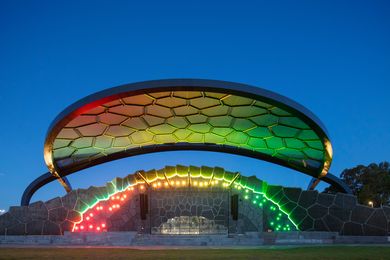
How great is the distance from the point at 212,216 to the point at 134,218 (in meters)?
5.53

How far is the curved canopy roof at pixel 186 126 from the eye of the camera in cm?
2155

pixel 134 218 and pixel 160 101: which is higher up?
pixel 160 101

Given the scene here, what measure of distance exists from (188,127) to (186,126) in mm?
318

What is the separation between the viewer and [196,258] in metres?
13.0

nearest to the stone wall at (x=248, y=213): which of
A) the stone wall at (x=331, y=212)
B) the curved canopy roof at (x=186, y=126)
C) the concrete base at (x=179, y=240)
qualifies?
the stone wall at (x=331, y=212)

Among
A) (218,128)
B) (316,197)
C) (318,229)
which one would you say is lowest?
(318,229)

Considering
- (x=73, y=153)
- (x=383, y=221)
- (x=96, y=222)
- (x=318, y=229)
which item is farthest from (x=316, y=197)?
(x=73, y=153)

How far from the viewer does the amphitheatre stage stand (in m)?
26.0

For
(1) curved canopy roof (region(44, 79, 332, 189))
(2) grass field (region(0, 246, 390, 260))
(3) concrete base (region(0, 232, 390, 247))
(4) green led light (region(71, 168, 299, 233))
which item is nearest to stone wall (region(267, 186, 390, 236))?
(4) green led light (region(71, 168, 299, 233))

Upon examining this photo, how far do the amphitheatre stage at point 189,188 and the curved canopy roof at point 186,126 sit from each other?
8 centimetres

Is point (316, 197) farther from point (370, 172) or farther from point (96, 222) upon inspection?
point (370, 172)

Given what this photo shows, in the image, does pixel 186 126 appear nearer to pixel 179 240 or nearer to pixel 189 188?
pixel 189 188

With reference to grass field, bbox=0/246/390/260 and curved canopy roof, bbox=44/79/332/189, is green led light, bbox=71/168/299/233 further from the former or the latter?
grass field, bbox=0/246/390/260

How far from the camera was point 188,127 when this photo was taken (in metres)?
30.2
